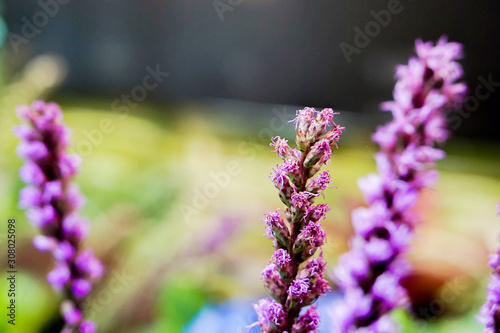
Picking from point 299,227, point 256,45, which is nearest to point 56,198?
point 299,227

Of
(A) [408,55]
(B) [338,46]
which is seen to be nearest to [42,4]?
(B) [338,46]

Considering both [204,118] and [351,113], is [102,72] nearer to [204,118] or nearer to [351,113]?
[204,118]

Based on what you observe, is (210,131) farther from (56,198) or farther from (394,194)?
(394,194)

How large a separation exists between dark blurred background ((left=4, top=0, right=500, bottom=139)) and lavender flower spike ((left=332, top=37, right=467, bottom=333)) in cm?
60

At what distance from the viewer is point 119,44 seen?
1232mm

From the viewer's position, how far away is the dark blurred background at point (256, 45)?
1021mm

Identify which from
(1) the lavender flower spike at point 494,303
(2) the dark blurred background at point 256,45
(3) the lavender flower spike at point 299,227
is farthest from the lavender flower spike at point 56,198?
(2) the dark blurred background at point 256,45

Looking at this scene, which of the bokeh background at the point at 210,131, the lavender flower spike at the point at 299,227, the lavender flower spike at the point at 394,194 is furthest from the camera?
the bokeh background at the point at 210,131

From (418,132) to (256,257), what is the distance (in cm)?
71

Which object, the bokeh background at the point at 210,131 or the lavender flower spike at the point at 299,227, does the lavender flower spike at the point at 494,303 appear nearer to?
the lavender flower spike at the point at 299,227

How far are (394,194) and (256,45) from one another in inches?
31.5

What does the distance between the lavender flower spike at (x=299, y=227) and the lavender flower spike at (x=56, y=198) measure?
0.32 m

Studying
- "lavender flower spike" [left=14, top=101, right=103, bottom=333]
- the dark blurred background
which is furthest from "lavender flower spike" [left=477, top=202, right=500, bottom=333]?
the dark blurred background

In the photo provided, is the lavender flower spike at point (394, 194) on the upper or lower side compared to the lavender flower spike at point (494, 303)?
upper
